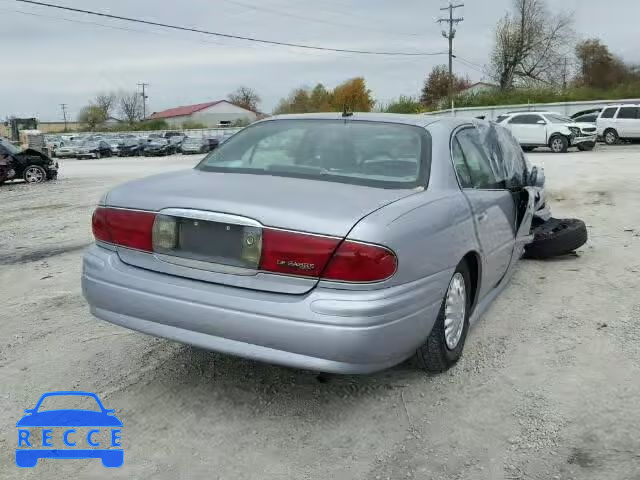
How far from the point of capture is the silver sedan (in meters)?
2.80

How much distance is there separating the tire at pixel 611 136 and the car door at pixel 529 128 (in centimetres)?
551

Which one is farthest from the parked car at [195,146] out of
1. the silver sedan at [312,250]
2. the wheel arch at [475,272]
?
the wheel arch at [475,272]

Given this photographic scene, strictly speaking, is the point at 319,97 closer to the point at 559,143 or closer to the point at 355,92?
the point at 355,92

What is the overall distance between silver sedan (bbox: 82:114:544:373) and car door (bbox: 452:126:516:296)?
26 millimetres

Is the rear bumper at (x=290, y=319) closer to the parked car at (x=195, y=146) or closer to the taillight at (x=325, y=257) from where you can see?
the taillight at (x=325, y=257)

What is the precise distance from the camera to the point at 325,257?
2.79 m

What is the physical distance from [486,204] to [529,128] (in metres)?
24.1

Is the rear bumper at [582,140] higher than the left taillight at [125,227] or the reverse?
Result: the reverse

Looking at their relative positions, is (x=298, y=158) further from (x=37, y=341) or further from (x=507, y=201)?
(x=37, y=341)

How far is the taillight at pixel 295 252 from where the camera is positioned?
279cm

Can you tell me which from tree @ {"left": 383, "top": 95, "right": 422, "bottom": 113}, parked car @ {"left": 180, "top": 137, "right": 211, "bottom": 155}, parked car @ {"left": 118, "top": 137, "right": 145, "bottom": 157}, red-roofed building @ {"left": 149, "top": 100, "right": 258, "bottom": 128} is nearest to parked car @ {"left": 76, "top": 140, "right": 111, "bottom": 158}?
parked car @ {"left": 118, "top": 137, "right": 145, "bottom": 157}

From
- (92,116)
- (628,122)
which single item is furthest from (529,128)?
(92,116)

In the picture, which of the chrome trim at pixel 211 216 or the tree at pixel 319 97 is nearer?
the chrome trim at pixel 211 216

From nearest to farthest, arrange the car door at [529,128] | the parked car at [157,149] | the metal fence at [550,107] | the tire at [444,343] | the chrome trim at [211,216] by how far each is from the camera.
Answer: the chrome trim at [211,216]
the tire at [444,343]
the car door at [529,128]
the parked car at [157,149]
the metal fence at [550,107]
